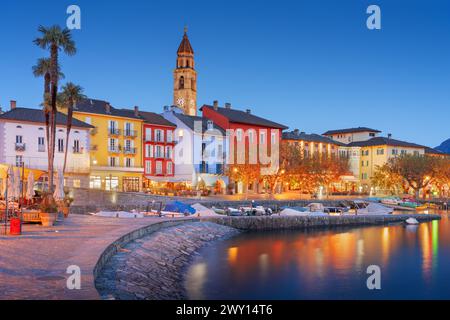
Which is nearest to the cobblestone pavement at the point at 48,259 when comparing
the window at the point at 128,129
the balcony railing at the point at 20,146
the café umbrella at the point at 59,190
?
the café umbrella at the point at 59,190

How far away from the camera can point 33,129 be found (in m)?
59.2

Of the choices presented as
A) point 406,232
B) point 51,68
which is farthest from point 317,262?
point 51,68

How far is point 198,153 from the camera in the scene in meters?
76.6

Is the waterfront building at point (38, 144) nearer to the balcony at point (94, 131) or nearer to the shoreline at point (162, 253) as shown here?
the balcony at point (94, 131)

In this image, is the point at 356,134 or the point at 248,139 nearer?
the point at 248,139

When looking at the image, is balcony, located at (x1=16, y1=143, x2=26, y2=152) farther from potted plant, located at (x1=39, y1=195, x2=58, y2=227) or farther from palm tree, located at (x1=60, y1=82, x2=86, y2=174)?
potted plant, located at (x1=39, y1=195, x2=58, y2=227)

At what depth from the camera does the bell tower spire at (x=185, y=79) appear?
133 meters

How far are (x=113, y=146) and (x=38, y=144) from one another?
41.9 feet

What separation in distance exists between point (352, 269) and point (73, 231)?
1621 centimetres

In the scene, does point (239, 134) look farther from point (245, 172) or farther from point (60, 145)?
point (60, 145)

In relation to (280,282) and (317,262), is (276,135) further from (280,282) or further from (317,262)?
(280,282)

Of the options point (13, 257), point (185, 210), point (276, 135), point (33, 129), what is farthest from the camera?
point (276, 135)

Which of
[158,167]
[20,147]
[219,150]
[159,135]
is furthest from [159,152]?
[20,147]

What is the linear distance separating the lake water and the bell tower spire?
9218 cm
